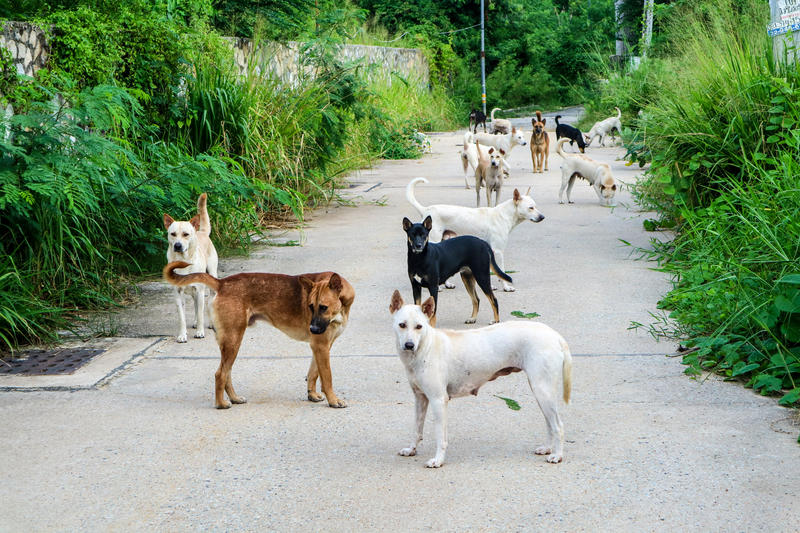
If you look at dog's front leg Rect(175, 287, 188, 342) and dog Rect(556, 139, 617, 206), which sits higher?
dog Rect(556, 139, 617, 206)

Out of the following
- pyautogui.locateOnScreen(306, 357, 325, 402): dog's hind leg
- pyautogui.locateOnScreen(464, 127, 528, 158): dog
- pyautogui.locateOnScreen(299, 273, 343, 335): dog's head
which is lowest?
pyautogui.locateOnScreen(306, 357, 325, 402): dog's hind leg

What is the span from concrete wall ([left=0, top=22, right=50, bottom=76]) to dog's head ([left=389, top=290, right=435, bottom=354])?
5657 mm

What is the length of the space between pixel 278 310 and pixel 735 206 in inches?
Result: 191

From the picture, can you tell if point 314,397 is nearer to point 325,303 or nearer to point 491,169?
point 325,303

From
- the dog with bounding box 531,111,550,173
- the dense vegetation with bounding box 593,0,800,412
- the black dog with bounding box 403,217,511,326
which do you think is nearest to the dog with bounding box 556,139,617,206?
the dense vegetation with bounding box 593,0,800,412

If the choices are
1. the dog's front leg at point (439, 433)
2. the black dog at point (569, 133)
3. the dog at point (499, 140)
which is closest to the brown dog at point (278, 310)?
the dog's front leg at point (439, 433)

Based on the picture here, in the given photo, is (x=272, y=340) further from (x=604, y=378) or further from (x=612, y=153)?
(x=612, y=153)

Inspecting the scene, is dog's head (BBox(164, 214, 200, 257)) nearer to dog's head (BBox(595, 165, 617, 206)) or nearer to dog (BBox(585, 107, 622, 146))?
dog's head (BBox(595, 165, 617, 206))

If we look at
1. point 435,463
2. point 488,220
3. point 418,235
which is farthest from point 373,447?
point 488,220

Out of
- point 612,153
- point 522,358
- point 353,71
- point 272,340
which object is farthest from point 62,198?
point 612,153

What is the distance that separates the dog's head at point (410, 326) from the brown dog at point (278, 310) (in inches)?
29.9

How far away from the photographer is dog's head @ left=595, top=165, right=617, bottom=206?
13297 mm

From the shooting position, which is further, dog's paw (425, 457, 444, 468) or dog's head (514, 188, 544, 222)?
dog's head (514, 188, 544, 222)

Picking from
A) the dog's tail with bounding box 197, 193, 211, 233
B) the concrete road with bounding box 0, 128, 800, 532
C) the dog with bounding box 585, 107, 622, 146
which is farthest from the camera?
the dog with bounding box 585, 107, 622, 146
